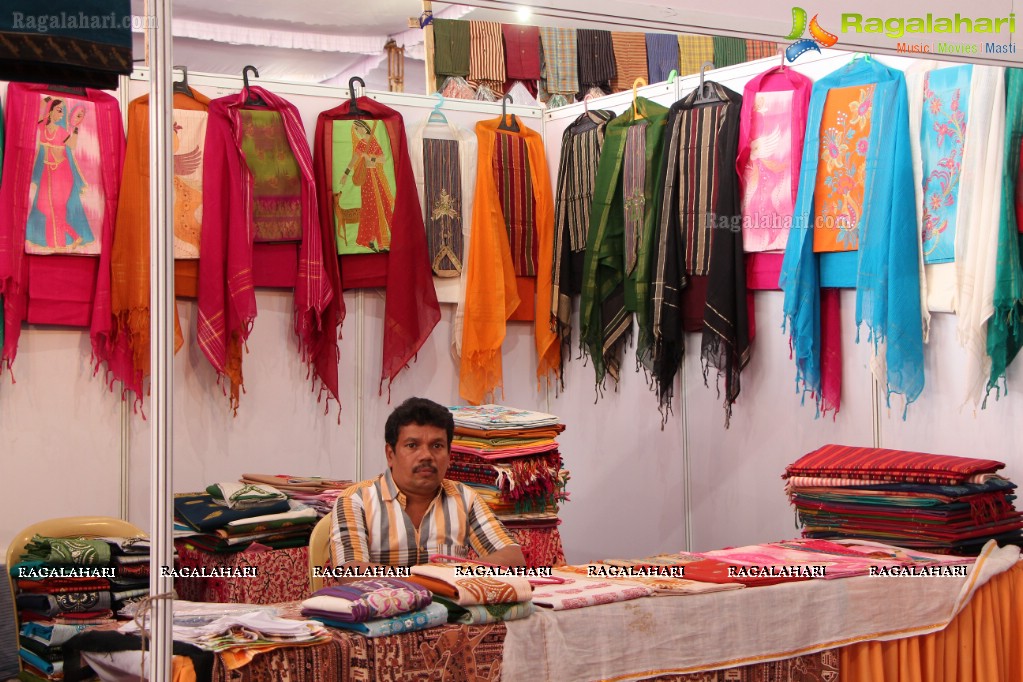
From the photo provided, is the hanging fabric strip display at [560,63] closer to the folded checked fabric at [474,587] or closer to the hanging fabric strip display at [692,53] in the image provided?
the hanging fabric strip display at [692,53]

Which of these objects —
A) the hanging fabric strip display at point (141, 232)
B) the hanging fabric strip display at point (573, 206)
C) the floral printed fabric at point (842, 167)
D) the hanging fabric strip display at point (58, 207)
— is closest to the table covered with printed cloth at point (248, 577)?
the hanging fabric strip display at point (141, 232)

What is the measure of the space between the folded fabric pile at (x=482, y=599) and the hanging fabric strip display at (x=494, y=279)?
8.95ft

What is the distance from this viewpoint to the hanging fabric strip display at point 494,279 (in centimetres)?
512

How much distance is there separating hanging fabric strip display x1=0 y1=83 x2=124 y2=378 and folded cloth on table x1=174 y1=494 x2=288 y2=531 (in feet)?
2.89

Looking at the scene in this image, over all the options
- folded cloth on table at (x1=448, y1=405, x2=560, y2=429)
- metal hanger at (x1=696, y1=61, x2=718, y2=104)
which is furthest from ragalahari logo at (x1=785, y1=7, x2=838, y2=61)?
metal hanger at (x1=696, y1=61, x2=718, y2=104)

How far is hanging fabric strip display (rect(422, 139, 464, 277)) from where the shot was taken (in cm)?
507

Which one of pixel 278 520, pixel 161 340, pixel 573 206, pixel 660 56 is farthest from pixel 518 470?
pixel 660 56

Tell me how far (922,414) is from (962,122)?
0.97 meters

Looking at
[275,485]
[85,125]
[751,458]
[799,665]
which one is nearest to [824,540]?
[799,665]

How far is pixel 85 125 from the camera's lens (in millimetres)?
4352

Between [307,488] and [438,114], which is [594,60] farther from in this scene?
[307,488]

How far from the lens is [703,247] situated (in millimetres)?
4586

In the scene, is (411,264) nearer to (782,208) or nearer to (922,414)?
(782,208)

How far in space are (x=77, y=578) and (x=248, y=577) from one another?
0.70 metres
